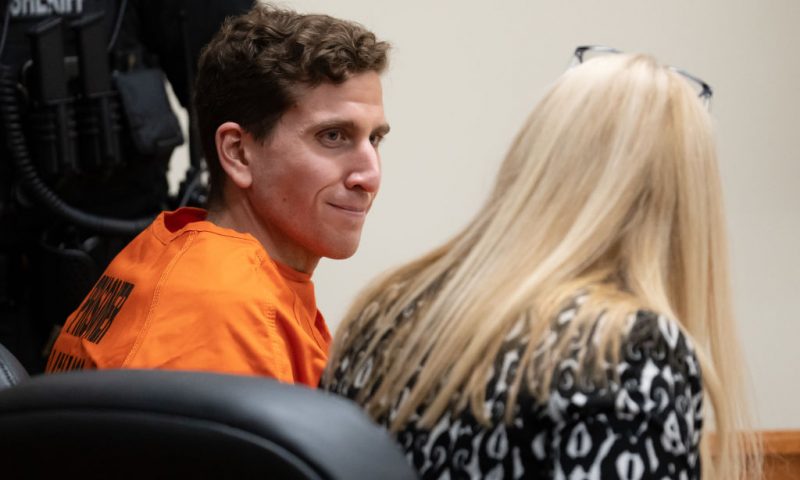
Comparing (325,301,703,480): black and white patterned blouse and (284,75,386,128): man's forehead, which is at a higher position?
(284,75,386,128): man's forehead

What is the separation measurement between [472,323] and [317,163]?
55 centimetres

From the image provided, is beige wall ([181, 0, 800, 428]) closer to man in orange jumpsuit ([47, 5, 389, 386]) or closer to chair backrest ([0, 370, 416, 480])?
man in orange jumpsuit ([47, 5, 389, 386])

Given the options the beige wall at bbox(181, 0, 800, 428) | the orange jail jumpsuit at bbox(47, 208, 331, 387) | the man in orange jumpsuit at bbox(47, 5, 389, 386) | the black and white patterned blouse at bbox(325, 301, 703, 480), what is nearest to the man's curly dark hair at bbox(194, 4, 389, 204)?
the man in orange jumpsuit at bbox(47, 5, 389, 386)

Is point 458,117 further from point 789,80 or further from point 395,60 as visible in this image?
point 789,80

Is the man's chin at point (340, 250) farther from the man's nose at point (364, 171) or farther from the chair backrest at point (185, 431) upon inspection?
the chair backrest at point (185, 431)

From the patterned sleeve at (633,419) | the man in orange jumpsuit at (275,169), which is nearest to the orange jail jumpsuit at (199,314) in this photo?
the man in orange jumpsuit at (275,169)

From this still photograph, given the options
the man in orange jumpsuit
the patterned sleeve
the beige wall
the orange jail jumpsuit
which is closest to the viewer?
the patterned sleeve

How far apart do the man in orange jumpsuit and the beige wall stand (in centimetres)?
128

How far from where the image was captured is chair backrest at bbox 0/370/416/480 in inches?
25.1

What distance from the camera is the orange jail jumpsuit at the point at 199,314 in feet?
4.24

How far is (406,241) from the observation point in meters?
2.93

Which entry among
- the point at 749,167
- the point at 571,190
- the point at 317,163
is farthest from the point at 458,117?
the point at 571,190

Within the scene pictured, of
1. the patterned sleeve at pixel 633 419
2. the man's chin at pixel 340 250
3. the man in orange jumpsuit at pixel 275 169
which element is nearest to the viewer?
the patterned sleeve at pixel 633 419

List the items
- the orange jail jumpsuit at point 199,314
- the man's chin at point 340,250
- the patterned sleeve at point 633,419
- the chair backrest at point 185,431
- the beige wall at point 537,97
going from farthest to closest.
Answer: the beige wall at point 537,97 → the man's chin at point 340,250 → the orange jail jumpsuit at point 199,314 → the patterned sleeve at point 633,419 → the chair backrest at point 185,431
